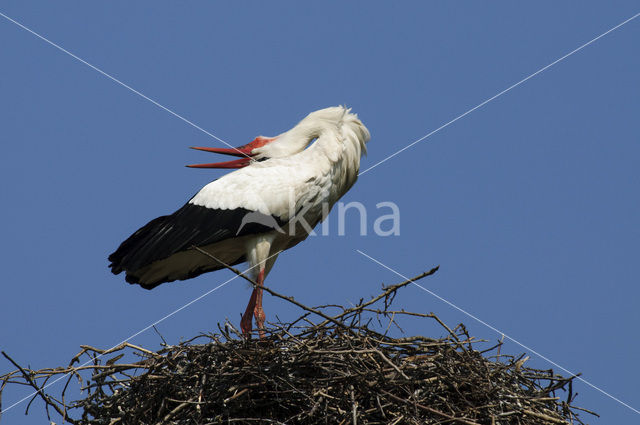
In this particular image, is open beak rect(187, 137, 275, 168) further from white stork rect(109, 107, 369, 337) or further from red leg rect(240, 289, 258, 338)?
red leg rect(240, 289, 258, 338)

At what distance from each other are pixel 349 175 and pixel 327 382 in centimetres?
233

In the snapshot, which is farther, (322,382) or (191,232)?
(191,232)

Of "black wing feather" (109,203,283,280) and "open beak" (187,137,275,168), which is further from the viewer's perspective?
"open beak" (187,137,275,168)

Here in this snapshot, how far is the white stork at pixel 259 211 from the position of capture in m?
6.38

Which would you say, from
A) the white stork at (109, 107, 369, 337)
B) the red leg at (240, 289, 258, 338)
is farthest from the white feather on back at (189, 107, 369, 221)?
→ the red leg at (240, 289, 258, 338)

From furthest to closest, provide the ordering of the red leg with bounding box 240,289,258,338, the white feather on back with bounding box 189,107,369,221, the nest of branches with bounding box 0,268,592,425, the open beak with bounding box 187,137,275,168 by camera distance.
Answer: the open beak with bounding box 187,137,275,168, the red leg with bounding box 240,289,258,338, the white feather on back with bounding box 189,107,369,221, the nest of branches with bounding box 0,268,592,425

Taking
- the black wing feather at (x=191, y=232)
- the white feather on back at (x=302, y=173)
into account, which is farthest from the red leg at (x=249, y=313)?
the white feather on back at (x=302, y=173)

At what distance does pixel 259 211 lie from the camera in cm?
635

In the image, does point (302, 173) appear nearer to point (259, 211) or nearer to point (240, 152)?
point (259, 211)

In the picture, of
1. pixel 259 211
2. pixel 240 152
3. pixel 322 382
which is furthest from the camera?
pixel 240 152

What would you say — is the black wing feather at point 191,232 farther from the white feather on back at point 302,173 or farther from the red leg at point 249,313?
the red leg at point 249,313

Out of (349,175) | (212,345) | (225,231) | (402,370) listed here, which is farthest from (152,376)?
(349,175)

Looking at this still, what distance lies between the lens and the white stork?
638 centimetres

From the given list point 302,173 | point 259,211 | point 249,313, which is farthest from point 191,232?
point 302,173
